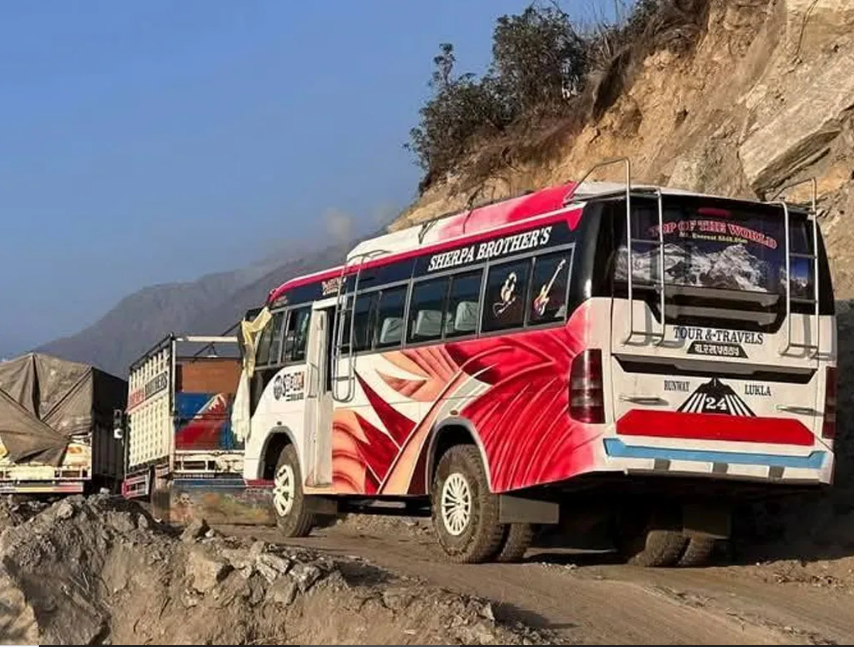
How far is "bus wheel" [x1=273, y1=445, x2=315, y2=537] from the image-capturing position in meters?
15.6

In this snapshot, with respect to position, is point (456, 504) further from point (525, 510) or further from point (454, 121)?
point (454, 121)

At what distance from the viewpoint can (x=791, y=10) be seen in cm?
2094

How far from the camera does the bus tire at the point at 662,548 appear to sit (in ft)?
41.4

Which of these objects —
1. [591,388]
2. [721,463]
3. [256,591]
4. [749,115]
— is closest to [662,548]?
[721,463]

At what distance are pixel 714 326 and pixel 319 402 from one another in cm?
552

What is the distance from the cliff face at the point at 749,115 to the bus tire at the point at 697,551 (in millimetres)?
5349

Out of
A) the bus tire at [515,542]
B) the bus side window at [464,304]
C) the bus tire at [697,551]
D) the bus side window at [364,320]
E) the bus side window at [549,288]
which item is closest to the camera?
the bus side window at [549,288]

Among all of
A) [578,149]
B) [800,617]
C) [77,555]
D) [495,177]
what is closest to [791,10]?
[578,149]

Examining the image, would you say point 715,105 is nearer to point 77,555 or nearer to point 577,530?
point 577,530

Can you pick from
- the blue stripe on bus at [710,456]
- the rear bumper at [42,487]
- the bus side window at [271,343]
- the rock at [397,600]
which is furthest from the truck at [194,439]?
the rock at [397,600]

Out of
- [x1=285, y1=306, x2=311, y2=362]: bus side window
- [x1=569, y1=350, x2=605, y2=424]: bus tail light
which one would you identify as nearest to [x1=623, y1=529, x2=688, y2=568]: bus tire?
[x1=569, y1=350, x2=605, y2=424]: bus tail light

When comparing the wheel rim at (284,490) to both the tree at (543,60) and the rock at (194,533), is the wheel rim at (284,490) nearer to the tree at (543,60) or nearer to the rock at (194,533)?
the rock at (194,533)

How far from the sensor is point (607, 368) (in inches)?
423

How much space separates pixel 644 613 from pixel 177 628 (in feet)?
11.1
